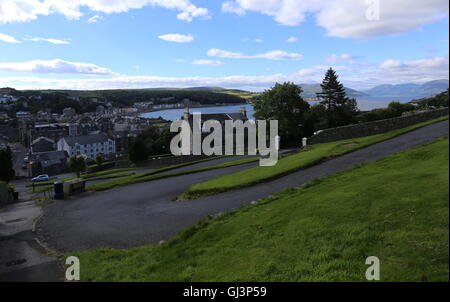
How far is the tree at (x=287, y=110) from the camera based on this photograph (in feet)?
139

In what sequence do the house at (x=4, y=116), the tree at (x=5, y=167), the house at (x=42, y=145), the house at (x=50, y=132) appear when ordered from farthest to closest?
the house at (x=4, y=116) < the house at (x=50, y=132) < the house at (x=42, y=145) < the tree at (x=5, y=167)

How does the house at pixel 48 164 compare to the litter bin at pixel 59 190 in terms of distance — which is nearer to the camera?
the litter bin at pixel 59 190

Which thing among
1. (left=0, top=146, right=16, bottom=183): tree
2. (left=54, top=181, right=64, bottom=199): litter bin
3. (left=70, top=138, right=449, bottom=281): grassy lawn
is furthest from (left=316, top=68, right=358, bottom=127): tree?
(left=0, top=146, right=16, bottom=183): tree

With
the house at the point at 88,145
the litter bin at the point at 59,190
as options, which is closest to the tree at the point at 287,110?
the litter bin at the point at 59,190

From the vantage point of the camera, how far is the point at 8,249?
36.3 feet

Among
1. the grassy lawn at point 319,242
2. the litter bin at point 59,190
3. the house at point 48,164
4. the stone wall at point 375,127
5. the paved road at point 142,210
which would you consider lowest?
the house at point 48,164

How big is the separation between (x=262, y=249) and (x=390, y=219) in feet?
8.72

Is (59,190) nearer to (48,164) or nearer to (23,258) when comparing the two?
(23,258)

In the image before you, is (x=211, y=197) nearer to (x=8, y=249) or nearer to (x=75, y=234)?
(x=75, y=234)

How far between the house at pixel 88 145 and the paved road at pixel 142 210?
9012 cm

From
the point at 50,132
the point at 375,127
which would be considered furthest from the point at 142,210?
the point at 50,132

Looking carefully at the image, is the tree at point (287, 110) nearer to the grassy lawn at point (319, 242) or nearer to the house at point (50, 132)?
the grassy lawn at point (319, 242)
